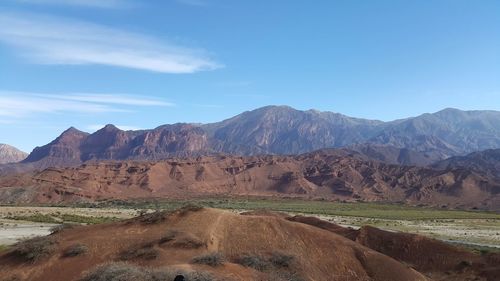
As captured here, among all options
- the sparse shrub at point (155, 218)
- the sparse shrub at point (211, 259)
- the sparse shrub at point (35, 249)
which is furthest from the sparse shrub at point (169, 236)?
the sparse shrub at point (35, 249)

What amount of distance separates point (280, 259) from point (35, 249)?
12907 millimetres

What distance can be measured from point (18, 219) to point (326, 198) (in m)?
126

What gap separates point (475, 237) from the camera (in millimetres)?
69562

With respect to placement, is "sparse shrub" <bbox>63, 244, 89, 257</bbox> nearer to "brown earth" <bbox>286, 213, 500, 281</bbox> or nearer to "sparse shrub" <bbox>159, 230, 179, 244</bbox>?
"sparse shrub" <bbox>159, 230, 179, 244</bbox>

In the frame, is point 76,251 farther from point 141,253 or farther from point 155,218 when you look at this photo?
point 155,218

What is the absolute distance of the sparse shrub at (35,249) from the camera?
1103 inches

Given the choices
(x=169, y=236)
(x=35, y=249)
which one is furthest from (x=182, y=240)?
(x=35, y=249)

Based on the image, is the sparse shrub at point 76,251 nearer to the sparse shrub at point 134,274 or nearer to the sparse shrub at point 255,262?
the sparse shrub at point 134,274

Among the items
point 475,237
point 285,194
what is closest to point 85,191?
point 285,194

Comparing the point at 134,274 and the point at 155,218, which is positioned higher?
the point at 155,218

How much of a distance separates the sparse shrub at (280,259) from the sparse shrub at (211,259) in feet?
12.5

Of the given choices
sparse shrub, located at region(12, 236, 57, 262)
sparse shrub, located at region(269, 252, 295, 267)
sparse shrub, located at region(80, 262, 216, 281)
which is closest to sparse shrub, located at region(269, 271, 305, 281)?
sparse shrub, located at region(269, 252, 295, 267)

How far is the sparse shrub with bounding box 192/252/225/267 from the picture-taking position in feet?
80.5

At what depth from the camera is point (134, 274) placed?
2127 cm
